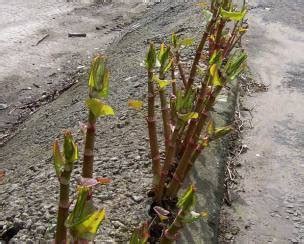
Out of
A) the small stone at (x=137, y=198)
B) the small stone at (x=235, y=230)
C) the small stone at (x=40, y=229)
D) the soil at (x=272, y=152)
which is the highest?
the small stone at (x=137, y=198)

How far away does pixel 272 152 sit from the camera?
3051 mm

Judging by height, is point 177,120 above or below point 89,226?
below

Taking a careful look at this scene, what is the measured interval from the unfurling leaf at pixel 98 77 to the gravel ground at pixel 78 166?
3.16 feet

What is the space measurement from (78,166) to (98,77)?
4.54 ft

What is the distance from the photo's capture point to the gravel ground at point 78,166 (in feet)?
6.95

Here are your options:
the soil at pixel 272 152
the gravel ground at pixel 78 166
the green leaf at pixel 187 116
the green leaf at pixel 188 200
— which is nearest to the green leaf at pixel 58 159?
the green leaf at pixel 188 200

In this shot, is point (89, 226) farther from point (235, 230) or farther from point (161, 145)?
point (161, 145)

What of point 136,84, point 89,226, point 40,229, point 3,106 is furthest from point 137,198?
point 3,106

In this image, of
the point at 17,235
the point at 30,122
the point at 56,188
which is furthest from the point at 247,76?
the point at 17,235

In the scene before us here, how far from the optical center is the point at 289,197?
264 cm

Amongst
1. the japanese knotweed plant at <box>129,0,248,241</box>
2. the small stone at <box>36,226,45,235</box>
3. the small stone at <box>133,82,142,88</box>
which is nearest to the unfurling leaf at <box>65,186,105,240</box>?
the japanese knotweed plant at <box>129,0,248,241</box>

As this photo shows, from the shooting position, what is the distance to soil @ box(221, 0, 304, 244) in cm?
243

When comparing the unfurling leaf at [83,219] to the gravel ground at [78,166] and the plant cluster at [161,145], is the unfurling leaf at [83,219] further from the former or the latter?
the gravel ground at [78,166]

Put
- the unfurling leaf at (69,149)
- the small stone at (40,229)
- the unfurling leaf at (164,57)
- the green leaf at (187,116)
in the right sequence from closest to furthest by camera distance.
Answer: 1. the unfurling leaf at (69,149)
2. the green leaf at (187,116)
3. the unfurling leaf at (164,57)
4. the small stone at (40,229)
